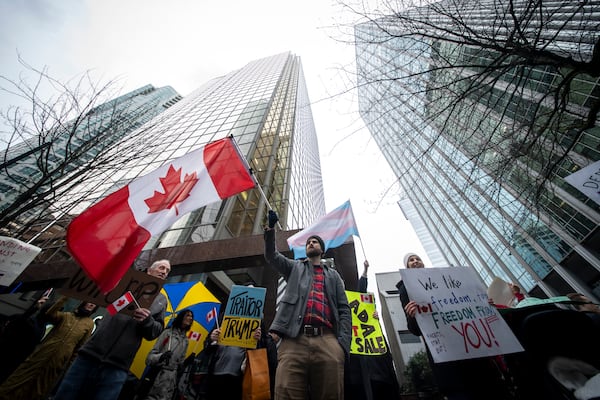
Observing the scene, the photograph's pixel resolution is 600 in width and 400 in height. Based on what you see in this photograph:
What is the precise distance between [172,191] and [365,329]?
3.90 meters

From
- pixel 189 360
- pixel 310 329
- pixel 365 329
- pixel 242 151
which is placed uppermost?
pixel 242 151

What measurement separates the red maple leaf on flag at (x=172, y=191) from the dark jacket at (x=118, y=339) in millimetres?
1447

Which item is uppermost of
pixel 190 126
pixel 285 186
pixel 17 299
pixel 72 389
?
pixel 190 126

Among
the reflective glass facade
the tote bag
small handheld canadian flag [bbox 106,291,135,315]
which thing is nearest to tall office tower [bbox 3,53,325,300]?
the reflective glass facade

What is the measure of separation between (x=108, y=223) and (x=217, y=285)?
6.23 metres

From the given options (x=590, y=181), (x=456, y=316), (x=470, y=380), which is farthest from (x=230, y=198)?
(x=590, y=181)

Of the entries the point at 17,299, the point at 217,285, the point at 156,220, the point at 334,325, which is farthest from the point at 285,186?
the point at 17,299

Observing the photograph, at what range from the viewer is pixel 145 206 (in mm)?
3330

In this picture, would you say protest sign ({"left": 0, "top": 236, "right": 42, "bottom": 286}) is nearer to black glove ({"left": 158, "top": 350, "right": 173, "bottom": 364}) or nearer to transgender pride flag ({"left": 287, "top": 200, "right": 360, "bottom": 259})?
black glove ({"left": 158, "top": 350, "right": 173, "bottom": 364})

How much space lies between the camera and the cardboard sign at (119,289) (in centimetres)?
275

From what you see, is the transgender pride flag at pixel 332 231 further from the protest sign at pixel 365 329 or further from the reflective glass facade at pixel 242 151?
the reflective glass facade at pixel 242 151

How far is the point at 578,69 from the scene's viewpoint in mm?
2426

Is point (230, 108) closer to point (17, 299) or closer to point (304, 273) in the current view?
point (17, 299)

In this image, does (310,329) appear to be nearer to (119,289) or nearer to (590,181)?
(119,289)
